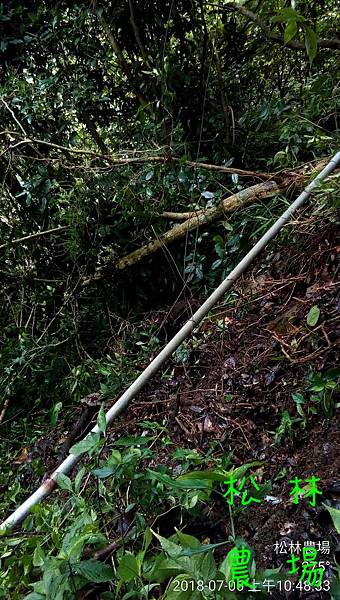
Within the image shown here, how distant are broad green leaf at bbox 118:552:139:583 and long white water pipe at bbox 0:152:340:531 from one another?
0.35 meters

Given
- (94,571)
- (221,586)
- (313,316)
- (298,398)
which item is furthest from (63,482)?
(313,316)

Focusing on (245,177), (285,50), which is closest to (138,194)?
(245,177)

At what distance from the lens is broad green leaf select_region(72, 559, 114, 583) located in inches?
36.9

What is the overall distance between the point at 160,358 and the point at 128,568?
0.75m

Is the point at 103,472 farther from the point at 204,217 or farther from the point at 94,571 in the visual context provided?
the point at 204,217

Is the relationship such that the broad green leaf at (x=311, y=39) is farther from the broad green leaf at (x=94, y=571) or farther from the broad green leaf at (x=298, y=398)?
the broad green leaf at (x=94, y=571)

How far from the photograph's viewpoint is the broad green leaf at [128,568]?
92 cm

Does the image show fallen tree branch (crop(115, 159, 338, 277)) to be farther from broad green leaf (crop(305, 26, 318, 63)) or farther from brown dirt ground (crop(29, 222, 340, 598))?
broad green leaf (crop(305, 26, 318, 63))

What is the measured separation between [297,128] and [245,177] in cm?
37

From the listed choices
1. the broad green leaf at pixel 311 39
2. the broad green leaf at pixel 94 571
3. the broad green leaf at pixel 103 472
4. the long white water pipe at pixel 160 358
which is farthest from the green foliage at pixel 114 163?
the broad green leaf at pixel 94 571

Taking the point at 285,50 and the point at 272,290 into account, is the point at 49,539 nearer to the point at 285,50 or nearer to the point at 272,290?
the point at 272,290

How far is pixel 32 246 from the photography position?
108 inches

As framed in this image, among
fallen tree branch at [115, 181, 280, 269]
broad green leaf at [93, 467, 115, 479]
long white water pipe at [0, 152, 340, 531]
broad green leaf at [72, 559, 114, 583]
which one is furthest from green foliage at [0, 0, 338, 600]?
broad green leaf at [72, 559, 114, 583]

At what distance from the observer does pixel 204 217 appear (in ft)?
7.83
